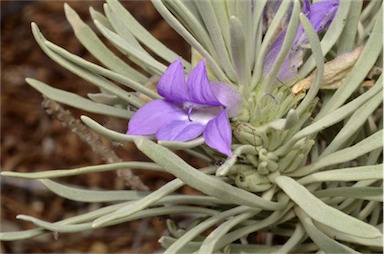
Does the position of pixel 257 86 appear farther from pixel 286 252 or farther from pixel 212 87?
pixel 286 252

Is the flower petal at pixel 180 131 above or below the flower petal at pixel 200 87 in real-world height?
below

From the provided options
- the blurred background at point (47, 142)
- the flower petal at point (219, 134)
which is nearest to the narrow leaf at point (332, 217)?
the flower petal at point (219, 134)

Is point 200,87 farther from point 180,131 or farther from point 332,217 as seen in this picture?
point 332,217

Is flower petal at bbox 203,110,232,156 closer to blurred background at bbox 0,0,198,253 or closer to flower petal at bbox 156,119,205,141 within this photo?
flower petal at bbox 156,119,205,141

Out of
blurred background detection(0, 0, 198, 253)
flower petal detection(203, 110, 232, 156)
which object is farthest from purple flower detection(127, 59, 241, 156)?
blurred background detection(0, 0, 198, 253)

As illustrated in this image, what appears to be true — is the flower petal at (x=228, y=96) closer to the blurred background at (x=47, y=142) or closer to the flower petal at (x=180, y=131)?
the flower petal at (x=180, y=131)

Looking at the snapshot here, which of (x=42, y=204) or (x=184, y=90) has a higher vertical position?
(x=184, y=90)

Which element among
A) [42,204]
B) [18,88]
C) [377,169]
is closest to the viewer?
[377,169]

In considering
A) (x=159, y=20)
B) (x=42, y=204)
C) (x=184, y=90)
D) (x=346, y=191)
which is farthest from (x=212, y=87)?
(x=159, y=20)
